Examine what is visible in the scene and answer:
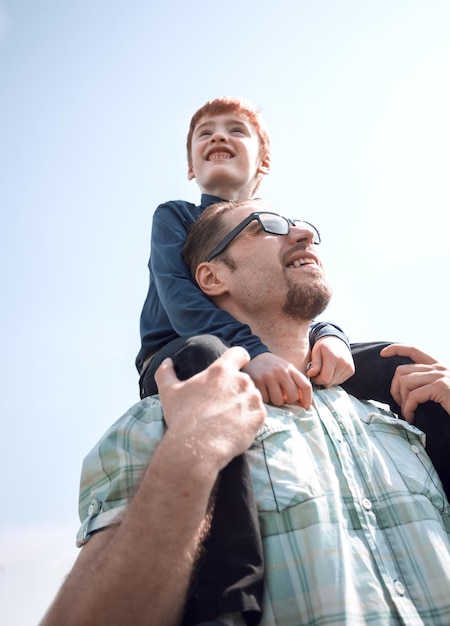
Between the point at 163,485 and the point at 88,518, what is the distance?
1.51 feet

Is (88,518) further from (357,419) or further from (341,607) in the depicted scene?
(357,419)

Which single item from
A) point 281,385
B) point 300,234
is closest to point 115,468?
point 281,385

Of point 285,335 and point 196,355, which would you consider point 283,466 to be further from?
point 285,335

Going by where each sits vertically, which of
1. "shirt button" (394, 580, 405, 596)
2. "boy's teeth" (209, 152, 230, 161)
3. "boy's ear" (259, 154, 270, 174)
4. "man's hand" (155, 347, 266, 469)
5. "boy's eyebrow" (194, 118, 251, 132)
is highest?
"boy's eyebrow" (194, 118, 251, 132)

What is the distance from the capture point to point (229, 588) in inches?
72.6

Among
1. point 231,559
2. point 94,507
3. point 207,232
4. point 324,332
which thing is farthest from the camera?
point 207,232

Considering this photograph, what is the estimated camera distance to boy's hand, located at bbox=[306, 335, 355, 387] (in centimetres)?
298

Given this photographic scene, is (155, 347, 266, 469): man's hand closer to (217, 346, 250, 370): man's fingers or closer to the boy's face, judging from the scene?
(217, 346, 250, 370): man's fingers

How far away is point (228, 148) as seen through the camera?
488 cm

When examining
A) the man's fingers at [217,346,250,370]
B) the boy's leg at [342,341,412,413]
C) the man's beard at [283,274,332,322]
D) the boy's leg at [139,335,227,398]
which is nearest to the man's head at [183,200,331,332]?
the man's beard at [283,274,332,322]

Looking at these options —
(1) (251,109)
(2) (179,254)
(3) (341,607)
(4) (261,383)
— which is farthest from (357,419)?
(1) (251,109)

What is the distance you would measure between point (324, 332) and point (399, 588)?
1.66 meters

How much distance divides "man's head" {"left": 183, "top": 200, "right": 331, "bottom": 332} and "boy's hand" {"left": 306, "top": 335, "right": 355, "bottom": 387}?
0.25m

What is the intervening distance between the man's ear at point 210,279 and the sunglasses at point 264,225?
0.23 ft
